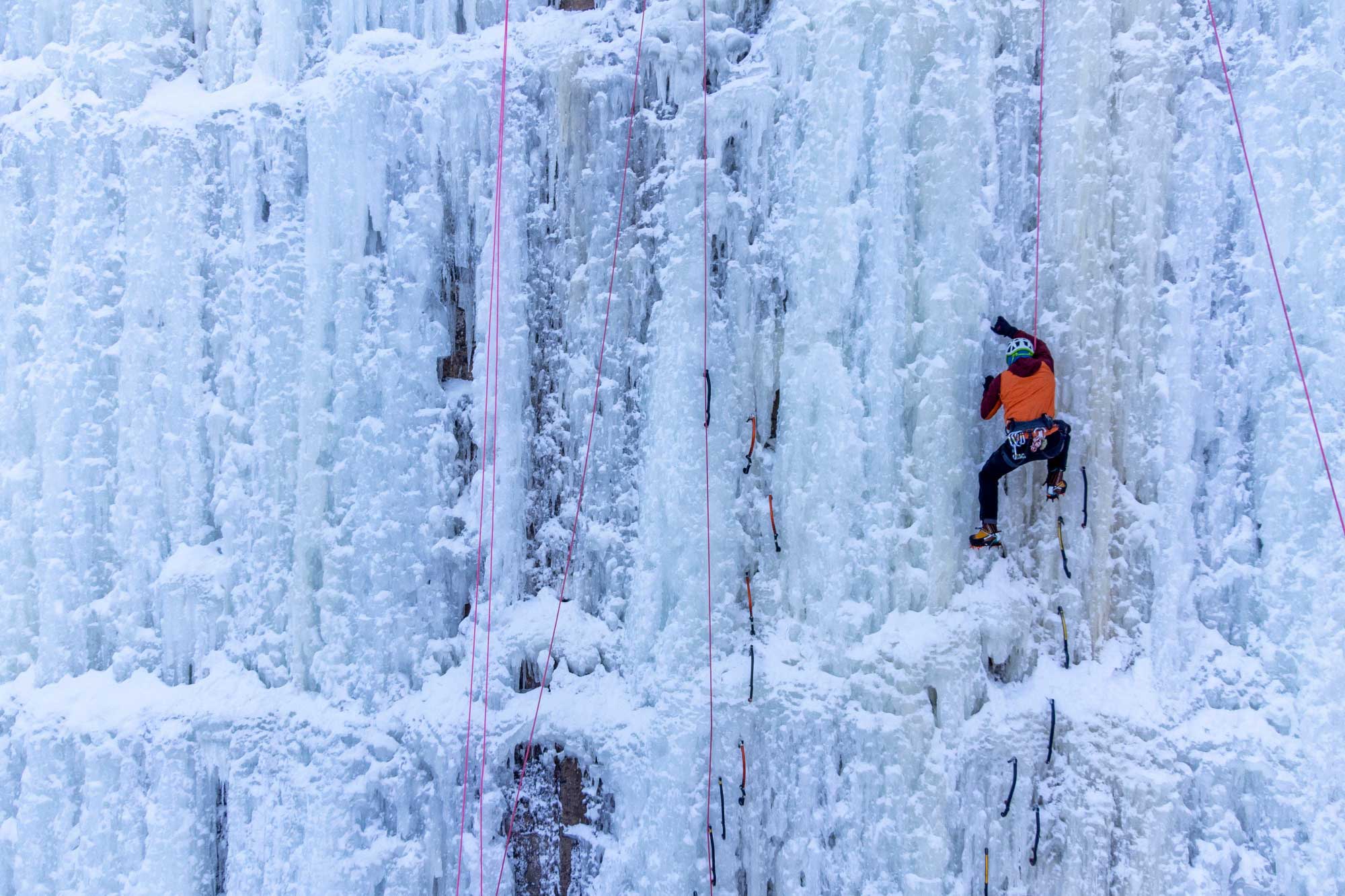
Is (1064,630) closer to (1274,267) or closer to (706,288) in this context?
(1274,267)

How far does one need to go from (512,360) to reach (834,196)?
66.5 inches

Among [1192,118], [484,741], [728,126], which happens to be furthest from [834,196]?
[484,741]

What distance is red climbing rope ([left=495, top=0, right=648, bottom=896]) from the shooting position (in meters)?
3.36

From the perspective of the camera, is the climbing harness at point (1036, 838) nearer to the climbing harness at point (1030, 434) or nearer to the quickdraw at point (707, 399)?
the climbing harness at point (1030, 434)

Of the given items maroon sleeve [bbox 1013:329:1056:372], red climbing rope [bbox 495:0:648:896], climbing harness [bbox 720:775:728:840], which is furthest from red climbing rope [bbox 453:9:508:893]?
maroon sleeve [bbox 1013:329:1056:372]

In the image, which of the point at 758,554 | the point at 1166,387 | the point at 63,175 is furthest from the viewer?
the point at 63,175

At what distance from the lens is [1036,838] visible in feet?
10.2

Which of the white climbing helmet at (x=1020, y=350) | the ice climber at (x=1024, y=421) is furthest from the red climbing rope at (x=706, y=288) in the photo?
the white climbing helmet at (x=1020, y=350)

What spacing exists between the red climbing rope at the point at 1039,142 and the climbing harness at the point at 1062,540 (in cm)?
85

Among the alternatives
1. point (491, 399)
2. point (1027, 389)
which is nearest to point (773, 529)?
point (1027, 389)

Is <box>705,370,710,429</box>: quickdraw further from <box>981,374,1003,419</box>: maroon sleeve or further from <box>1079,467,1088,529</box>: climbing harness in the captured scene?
<box>1079,467,1088,529</box>: climbing harness

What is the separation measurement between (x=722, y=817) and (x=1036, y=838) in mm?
1374

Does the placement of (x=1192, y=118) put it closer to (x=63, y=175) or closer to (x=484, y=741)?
(x=484, y=741)

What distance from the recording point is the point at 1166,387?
10.2ft
